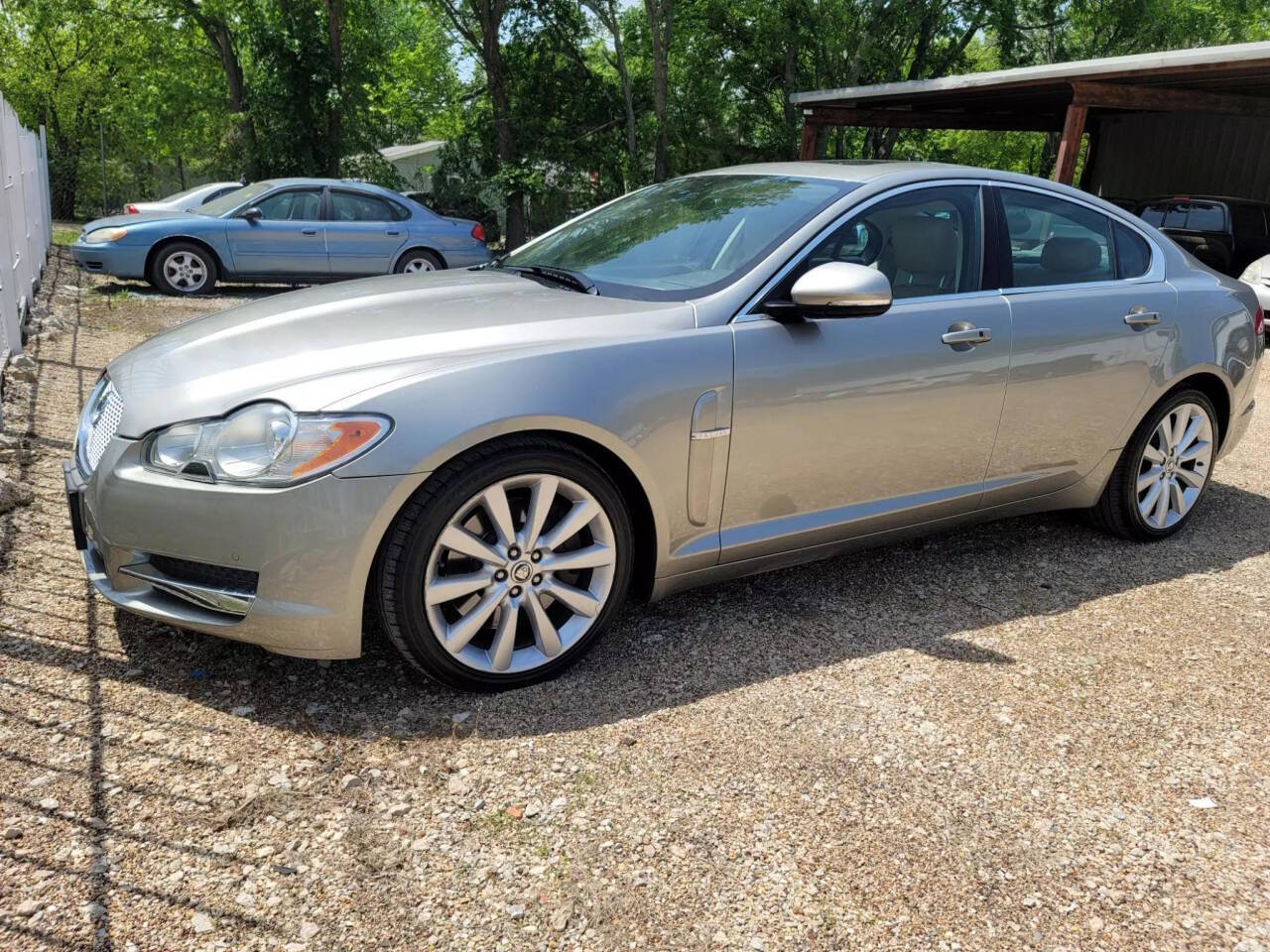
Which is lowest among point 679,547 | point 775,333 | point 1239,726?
point 1239,726

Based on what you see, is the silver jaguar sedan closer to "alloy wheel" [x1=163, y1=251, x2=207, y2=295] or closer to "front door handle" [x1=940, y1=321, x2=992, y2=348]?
"front door handle" [x1=940, y1=321, x2=992, y2=348]

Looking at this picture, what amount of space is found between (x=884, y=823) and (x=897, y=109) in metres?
17.0

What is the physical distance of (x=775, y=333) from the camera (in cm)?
341

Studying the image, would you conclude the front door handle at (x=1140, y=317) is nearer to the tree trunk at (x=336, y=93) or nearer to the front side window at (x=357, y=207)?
the front side window at (x=357, y=207)

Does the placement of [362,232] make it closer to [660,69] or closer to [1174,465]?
[660,69]

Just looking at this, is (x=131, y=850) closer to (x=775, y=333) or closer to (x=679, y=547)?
(x=679, y=547)

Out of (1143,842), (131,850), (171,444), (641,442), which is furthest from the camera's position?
(641,442)

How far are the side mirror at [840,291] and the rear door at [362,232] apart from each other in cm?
1032

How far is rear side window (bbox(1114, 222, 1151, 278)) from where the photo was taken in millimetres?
4465

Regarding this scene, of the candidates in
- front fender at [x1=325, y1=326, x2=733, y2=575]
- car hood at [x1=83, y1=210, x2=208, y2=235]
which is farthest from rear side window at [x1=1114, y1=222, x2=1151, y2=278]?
car hood at [x1=83, y1=210, x2=208, y2=235]

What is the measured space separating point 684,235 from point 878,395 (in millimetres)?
939

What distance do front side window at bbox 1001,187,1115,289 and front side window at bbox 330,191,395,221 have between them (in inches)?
397

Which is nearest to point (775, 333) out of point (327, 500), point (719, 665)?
point (719, 665)

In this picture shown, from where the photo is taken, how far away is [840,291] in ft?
10.8
